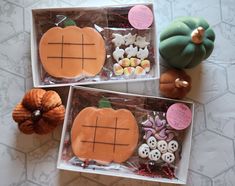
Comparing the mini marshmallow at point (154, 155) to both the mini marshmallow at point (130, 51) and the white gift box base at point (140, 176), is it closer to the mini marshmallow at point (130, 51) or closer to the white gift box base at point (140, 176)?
the white gift box base at point (140, 176)

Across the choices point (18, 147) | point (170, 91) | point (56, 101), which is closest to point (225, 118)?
point (170, 91)

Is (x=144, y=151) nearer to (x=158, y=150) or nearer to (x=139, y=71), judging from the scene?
(x=158, y=150)

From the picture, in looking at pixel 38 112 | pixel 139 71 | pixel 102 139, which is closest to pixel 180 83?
pixel 139 71

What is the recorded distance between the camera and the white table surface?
968mm

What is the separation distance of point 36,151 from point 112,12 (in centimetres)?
45

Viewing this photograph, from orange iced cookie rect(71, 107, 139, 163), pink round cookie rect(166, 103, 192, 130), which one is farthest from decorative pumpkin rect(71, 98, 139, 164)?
pink round cookie rect(166, 103, 192, 130)

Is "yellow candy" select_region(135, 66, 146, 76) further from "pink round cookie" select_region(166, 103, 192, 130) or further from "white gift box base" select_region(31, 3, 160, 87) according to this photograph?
"pink round cookie" select_region(166, 103, 192, 130)

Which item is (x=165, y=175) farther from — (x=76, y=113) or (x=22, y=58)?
(x=22, y=58)

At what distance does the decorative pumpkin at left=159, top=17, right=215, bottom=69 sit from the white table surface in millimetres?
96

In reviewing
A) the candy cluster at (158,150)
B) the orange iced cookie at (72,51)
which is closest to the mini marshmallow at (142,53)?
the orange iced cookie at (72,51)

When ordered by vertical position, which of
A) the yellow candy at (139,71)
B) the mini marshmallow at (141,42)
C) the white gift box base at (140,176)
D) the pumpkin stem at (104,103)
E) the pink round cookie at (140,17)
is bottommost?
the white gift box base at (140,176)

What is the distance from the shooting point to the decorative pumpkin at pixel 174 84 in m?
0.94

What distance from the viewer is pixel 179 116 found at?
3.14 ft

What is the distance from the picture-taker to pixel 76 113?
0.98 metres
